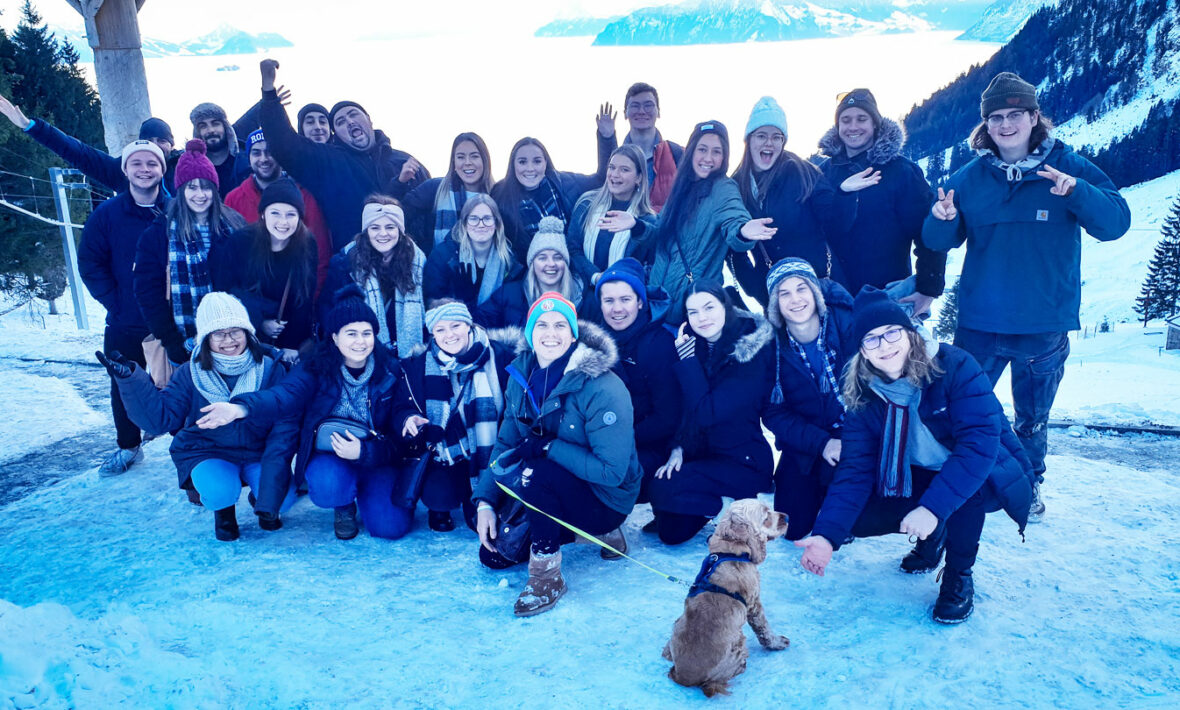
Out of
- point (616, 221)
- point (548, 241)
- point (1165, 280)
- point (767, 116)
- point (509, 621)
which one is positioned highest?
point (767, 116)

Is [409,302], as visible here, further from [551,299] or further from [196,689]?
[196,689]

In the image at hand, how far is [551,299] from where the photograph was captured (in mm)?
3658

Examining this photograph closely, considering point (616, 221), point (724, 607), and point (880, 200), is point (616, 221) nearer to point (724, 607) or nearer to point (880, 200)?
point (880, 200)

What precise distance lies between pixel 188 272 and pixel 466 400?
202 centimetres

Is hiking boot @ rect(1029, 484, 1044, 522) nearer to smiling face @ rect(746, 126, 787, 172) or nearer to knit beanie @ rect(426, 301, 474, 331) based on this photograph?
smiling face @ rect(746, 126, 787, 172)

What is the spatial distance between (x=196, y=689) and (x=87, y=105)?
37.3m

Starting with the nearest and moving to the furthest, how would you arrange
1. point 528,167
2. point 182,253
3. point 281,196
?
point 281,196
point 182,253
point 528,167

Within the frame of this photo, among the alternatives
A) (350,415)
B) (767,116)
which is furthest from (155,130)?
(767,116)

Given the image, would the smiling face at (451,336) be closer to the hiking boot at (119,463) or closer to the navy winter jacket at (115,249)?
the navy winter jacket at (115,249)

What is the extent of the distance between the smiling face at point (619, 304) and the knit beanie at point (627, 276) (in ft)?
0.07

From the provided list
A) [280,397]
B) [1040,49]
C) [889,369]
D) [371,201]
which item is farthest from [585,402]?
[1040,49]

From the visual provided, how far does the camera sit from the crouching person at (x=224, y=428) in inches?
154

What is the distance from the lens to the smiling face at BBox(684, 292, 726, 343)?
3891 mm

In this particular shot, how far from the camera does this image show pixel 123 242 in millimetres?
4777
